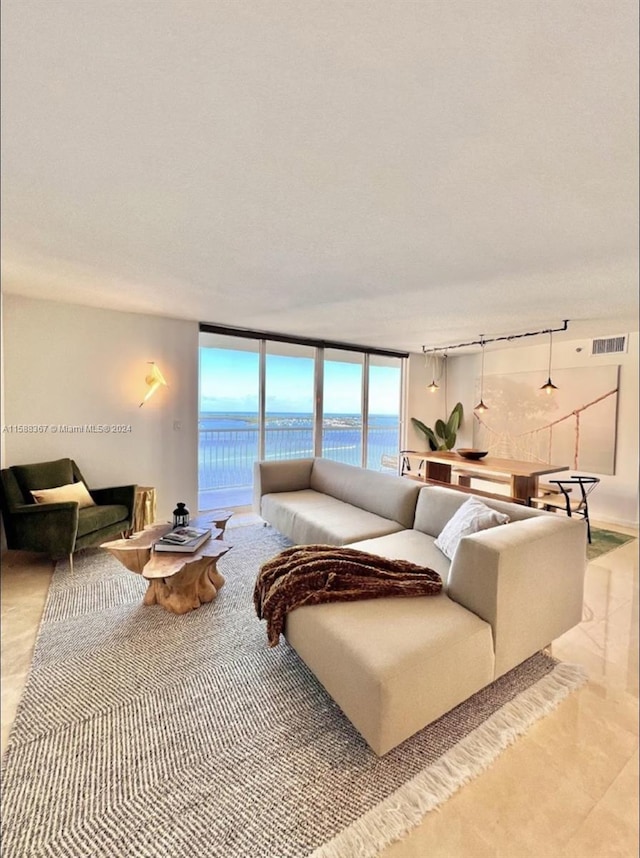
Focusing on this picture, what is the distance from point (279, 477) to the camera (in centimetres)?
365

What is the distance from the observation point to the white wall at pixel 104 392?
3.06 m

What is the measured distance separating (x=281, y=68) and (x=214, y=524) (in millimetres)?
2471

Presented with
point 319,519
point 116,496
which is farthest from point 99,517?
point 319,519

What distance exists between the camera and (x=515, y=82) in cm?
100

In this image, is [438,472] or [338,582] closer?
[338,582]

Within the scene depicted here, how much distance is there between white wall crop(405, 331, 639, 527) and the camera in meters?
3.94

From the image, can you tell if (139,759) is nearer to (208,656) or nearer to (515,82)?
(208,656)

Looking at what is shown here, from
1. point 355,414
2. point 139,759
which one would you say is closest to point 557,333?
point 355,414

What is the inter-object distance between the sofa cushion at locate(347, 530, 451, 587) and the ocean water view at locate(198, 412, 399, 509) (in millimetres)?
2492

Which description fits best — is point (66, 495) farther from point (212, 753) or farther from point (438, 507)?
point (438, 507)

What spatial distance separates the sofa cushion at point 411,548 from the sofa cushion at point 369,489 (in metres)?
0.25

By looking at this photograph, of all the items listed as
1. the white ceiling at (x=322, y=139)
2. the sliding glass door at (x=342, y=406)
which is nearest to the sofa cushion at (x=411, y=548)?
the white ceiling at (x=322, y=139)

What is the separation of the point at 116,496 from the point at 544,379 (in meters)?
5.00

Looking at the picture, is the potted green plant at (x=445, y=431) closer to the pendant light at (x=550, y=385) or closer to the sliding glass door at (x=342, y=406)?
the sliding glass door at (x=342, y=406)
